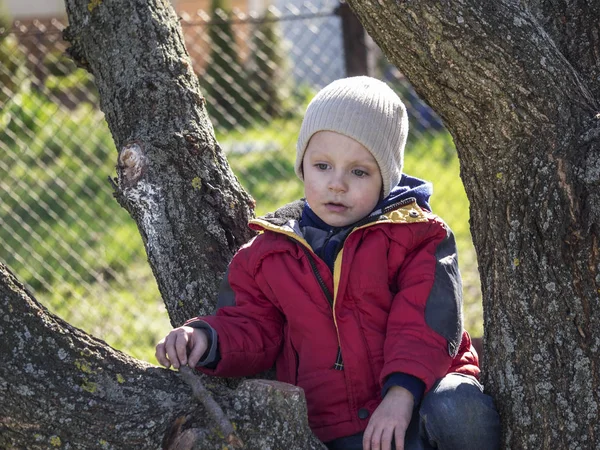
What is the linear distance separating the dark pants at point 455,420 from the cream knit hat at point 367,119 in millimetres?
565

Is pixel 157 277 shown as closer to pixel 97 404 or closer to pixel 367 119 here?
pixel 97 404

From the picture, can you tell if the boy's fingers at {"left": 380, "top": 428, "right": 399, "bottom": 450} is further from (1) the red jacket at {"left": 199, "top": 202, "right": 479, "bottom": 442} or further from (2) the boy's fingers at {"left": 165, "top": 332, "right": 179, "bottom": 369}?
(2) the boy's fingers at {"left": 165, "top": 332, "right": 179, "bottom": 369}

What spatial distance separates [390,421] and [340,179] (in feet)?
2.09

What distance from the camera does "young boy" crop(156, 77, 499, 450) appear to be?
2.17m

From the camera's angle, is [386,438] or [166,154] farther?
[166,154]

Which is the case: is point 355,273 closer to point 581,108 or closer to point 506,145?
point 506,145

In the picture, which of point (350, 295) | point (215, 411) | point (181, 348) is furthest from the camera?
point (350, 295)

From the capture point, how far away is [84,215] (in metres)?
7.11

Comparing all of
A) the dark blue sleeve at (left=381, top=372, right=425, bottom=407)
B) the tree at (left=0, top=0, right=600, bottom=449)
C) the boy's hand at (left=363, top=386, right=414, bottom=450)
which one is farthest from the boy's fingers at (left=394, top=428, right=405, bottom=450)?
the tree at (left=0, top=0, right=600, bottom=449)

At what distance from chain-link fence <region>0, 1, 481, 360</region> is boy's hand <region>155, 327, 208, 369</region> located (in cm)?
277

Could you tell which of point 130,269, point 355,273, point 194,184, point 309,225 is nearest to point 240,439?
point 355,273

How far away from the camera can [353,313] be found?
2.28 m

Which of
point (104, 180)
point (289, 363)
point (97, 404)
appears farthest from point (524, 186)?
point (104, 180)

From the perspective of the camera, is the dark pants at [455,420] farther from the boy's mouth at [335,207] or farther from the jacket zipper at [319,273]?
the boy's mouth at [335,207]
